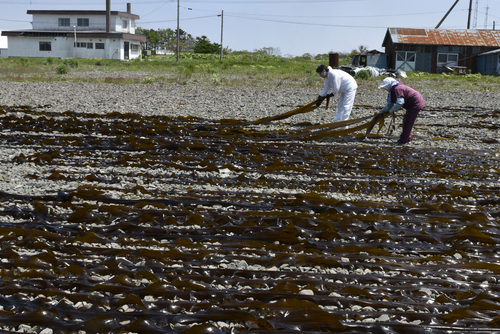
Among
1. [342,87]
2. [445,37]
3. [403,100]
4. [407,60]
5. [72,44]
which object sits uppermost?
[445,37]

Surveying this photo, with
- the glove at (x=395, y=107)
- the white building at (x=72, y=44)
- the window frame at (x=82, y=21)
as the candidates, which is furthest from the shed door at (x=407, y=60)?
the window frame at (x=82, y=21)

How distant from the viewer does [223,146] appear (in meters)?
6.49

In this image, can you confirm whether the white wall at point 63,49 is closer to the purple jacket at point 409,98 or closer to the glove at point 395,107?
the purple jacket at point 409,98

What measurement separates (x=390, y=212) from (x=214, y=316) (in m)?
2.20

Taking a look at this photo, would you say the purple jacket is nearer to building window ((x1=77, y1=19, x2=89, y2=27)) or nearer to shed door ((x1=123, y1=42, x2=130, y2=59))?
shed door ((x1=123, y1=42, x2=130, y2=59))

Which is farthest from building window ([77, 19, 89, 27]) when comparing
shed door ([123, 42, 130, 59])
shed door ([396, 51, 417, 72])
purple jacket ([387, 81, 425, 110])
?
purple jacket ([387, 81, 425, 110])

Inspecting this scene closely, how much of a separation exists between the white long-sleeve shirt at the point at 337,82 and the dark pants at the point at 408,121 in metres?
1.42

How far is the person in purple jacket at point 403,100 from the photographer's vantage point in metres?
6.85

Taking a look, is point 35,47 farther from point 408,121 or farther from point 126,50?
point 408,121

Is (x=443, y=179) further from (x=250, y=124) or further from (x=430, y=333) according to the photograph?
(x=250, y=124)

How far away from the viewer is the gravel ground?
246cm

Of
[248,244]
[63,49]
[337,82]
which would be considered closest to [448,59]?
[337,82]

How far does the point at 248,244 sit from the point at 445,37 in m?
34.4

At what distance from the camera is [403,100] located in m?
6.79
